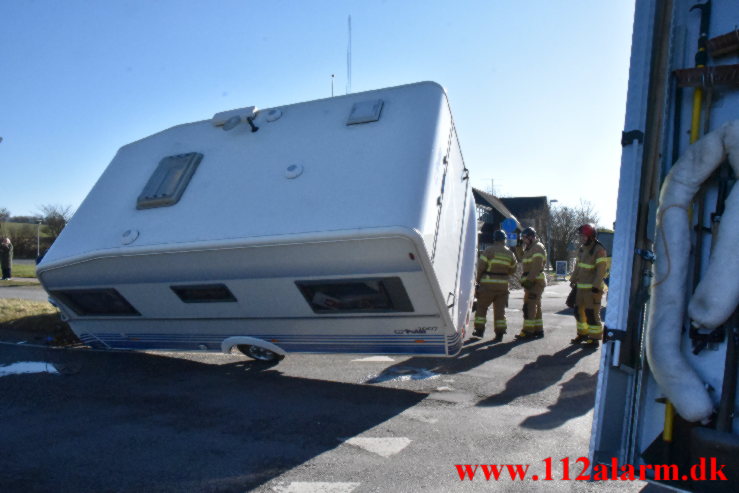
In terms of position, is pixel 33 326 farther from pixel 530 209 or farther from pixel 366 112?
pixel 530 209

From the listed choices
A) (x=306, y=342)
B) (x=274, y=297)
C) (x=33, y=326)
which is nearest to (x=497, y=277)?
(x=306, y=342)

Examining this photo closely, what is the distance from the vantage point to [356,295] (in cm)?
471

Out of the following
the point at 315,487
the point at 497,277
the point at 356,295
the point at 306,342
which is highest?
the point at 497,277

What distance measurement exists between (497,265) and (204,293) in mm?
4572

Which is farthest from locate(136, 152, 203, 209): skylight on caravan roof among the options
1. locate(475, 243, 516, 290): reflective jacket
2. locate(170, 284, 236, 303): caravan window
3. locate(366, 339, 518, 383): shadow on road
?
locate(475, 243, 516, 290): reflective jacket

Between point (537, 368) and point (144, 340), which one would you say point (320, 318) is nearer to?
point (144, 340)

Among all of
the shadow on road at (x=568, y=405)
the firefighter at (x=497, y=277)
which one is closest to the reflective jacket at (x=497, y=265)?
the firefighter at (x=497, y=277)

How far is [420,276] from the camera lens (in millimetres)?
4328

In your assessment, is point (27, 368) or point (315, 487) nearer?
Answer: point (315, 487)

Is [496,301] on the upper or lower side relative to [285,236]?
lower

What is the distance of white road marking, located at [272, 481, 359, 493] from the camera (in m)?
3.17

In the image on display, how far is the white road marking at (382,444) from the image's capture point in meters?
3.77

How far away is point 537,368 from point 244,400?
332cm

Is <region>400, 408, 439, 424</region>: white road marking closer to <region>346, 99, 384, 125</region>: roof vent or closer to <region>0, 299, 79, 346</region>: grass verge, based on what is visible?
<region>346, 99, 384, 125</region>: roof vent
